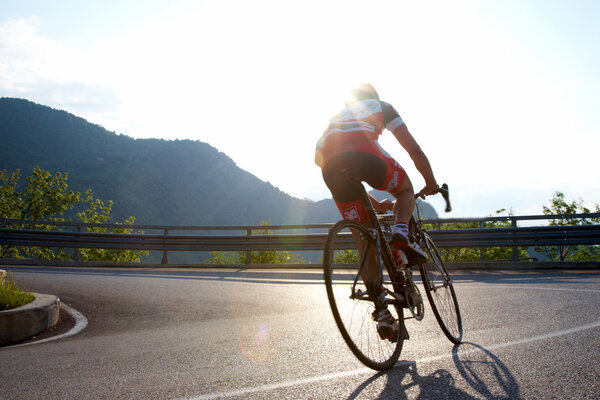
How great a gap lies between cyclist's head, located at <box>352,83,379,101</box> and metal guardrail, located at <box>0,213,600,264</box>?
7.25m

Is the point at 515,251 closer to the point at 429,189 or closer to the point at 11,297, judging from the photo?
the point at 429,189

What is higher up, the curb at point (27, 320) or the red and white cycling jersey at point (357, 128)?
the red and white cycling jersey at point (357, 128)

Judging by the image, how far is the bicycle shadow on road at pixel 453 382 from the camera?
2477 mm

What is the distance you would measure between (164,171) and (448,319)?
659 ft

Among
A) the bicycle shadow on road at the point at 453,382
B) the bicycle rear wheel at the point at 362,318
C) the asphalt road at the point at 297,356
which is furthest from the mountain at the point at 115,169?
the bicycle shadow on road at the point at 453,382

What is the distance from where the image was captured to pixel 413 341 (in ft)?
12.8

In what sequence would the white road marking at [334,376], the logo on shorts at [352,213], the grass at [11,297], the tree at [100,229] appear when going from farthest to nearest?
1. the tree at [100,229]
2. the grass at [11,297]
3. the logo on shorts at [352,213]
4. the white road marking at [334,376]

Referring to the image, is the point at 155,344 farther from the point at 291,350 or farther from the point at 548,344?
the point at 548,344

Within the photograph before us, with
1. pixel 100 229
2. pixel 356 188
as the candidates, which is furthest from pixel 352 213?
pixel 100 229

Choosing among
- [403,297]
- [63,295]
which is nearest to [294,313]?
[403,297]

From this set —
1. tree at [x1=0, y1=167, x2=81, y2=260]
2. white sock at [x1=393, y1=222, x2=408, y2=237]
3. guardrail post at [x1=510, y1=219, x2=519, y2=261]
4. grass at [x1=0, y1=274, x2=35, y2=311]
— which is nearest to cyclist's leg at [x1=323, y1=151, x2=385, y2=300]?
white sock at [x1=393, y1=222, x2=408, y2=237]

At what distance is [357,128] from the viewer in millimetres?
3188

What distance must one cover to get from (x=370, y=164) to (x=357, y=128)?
0.26 meters

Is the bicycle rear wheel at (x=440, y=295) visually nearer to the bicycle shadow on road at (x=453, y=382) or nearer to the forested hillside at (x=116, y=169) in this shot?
the bicycle shadow on road at (x=453, y=382)
